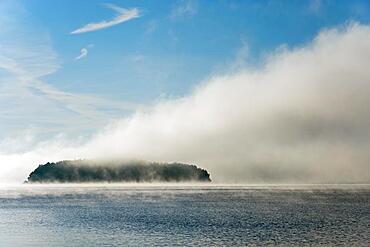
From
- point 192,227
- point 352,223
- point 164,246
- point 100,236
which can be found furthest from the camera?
point 352,223

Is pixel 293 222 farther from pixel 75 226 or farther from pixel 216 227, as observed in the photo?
pixel 75 226

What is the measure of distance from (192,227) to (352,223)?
28.7m

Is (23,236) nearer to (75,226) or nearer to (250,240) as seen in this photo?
(75,226)

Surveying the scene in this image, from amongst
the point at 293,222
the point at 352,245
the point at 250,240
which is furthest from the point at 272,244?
the point at 293,222

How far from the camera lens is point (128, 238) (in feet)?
239

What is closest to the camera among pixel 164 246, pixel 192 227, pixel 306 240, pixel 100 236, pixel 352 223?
pixel 164 246

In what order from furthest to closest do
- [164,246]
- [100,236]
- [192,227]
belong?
[192,227]
[100,236]
[164,246]

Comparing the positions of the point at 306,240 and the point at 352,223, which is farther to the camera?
the point at 352,223

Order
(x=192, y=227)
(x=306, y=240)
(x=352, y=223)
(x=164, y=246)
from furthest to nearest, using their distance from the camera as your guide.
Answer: (x=352, y=223)
(x=192, y=227)
(x=306, y=240)
(x=164, y=246)

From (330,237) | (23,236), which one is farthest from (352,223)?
(23,236)

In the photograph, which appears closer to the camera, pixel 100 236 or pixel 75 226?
pixel 100 236

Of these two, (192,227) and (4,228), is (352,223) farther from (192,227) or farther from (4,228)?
(4,228)

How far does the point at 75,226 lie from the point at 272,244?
38.2 m

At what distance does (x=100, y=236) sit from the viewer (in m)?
75.2
